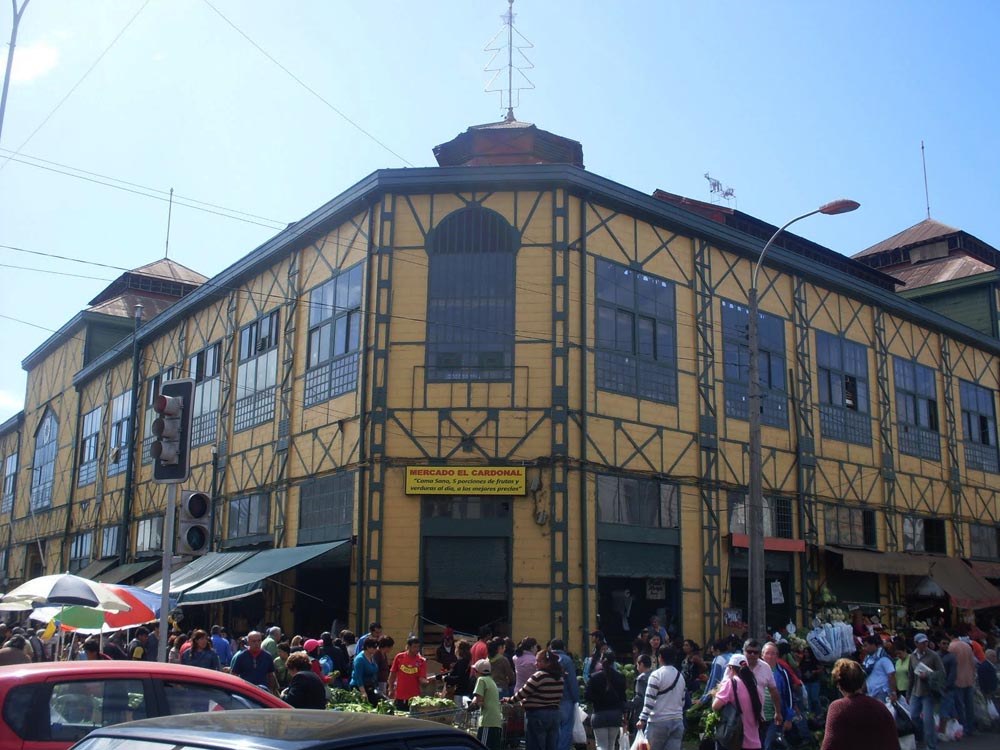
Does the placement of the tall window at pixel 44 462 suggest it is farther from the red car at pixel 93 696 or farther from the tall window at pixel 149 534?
the red car at pixel 93 696

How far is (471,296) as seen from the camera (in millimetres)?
21672

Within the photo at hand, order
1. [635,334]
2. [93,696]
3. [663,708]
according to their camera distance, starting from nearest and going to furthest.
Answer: [93,696], [663,708], [635,334]

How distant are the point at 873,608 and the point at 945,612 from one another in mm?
4793

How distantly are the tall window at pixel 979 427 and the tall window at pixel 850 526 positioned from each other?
24.3 ft

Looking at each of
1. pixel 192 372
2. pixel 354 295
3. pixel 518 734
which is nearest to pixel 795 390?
pixel 354 295

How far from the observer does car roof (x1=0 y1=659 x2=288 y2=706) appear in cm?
653

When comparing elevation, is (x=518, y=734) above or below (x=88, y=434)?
below

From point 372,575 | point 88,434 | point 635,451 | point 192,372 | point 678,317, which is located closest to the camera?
point 372,575

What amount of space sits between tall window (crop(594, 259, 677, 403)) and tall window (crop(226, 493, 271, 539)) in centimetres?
955

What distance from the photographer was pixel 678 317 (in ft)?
A: 79.1

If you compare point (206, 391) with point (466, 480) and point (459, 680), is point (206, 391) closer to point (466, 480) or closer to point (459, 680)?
point (466, 480)

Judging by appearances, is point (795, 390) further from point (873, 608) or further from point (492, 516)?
point (492, 516)

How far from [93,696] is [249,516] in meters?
20.2

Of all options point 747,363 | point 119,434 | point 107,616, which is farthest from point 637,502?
point 119,434
